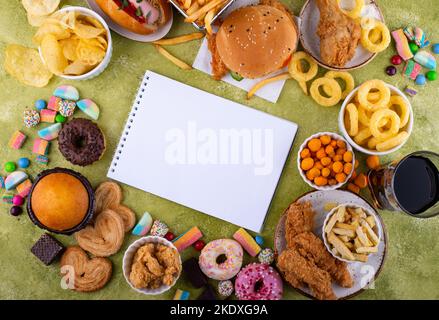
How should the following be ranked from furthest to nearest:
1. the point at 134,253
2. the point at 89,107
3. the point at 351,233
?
the point at 89,107 < the point at 134,253 < the point at 351,233

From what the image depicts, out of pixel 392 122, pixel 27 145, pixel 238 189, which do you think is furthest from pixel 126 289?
pixel 392 122

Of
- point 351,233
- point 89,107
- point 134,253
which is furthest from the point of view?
point 89,107

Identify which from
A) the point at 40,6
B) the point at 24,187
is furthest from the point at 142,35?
the point at 24,187

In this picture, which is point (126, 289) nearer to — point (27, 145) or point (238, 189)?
point (238, 189)

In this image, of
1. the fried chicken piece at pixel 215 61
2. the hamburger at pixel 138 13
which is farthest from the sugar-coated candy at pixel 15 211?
the fried chicken piece at pixel 215 61

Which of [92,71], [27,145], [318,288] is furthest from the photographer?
[27,145]

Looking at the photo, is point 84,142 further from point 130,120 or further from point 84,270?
point 84,270
